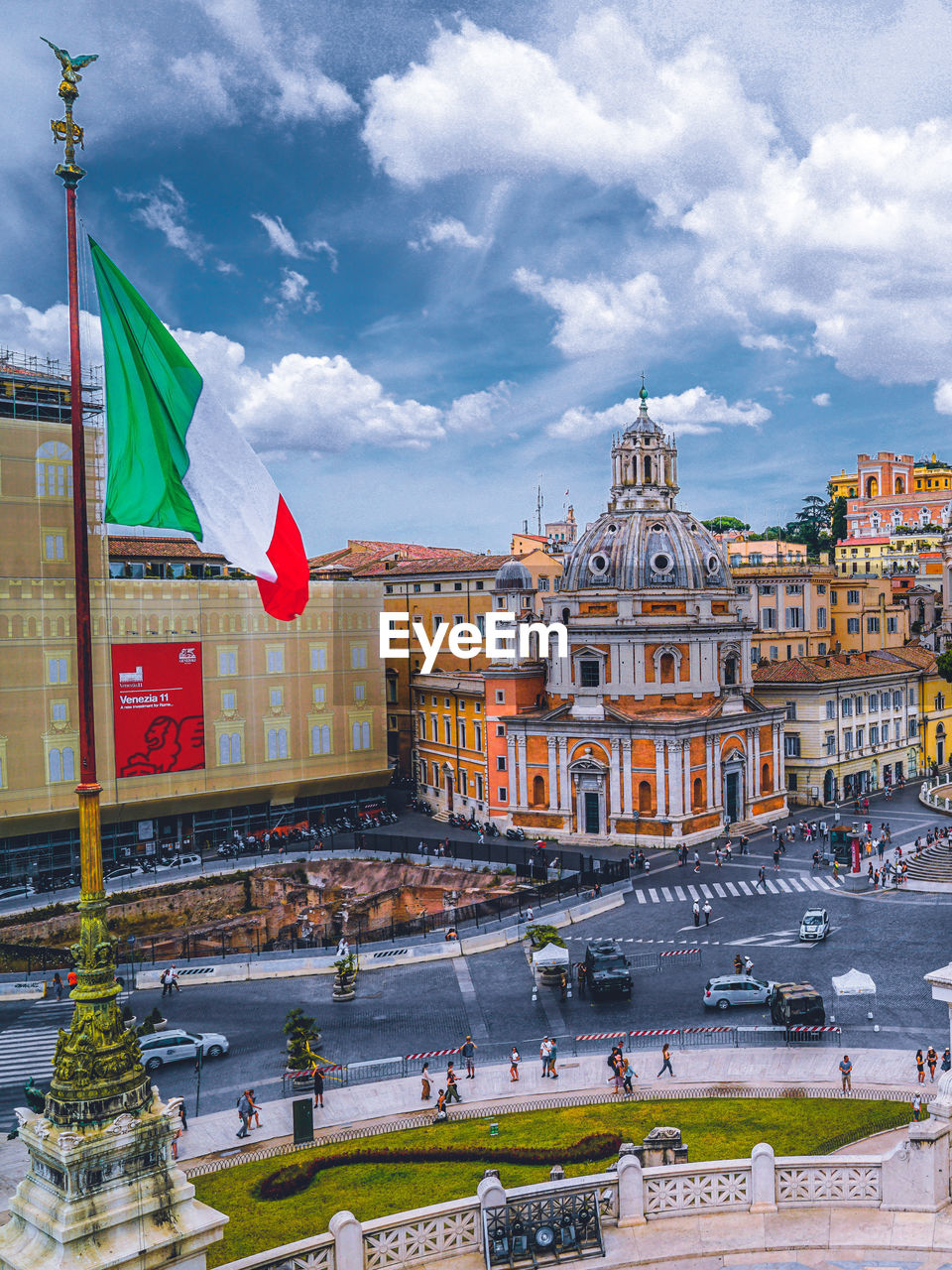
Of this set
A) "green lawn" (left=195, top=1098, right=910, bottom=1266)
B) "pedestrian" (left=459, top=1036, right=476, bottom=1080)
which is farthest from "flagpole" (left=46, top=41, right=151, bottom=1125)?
"pedestrian" (left=459, top=1036, right=476, bottom=1080)

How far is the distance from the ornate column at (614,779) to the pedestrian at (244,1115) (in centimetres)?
3749

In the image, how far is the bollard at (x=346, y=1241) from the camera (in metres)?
15.0

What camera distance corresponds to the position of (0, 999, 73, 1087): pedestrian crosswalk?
3183 centimetres

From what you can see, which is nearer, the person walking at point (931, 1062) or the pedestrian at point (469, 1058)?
the person walking at point (931, 1062)

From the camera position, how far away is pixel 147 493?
1473 centimetres

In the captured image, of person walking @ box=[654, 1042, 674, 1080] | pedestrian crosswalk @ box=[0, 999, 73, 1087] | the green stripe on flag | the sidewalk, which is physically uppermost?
the green stripe on flag

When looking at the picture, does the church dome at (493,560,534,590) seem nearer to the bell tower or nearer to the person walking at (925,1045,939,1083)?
the bell tower

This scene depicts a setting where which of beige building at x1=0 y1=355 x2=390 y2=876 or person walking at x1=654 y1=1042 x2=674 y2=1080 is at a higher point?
beige building at x1=0 y1=355 x2=390 y2=876

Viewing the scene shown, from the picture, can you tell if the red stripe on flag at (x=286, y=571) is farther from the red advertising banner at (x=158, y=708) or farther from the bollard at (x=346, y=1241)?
the red advertising banner at (x=158, y=708)

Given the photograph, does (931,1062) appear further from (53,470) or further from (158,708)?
(53,470)

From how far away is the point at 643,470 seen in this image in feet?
231

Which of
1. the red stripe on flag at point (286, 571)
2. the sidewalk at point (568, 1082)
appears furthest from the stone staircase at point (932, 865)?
the red stripe on flag at point (286, 571)

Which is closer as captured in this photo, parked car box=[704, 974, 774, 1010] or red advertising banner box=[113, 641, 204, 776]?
parked car box=[704, 974, 774, 1010]

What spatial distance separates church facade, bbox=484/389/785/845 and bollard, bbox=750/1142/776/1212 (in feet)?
144
